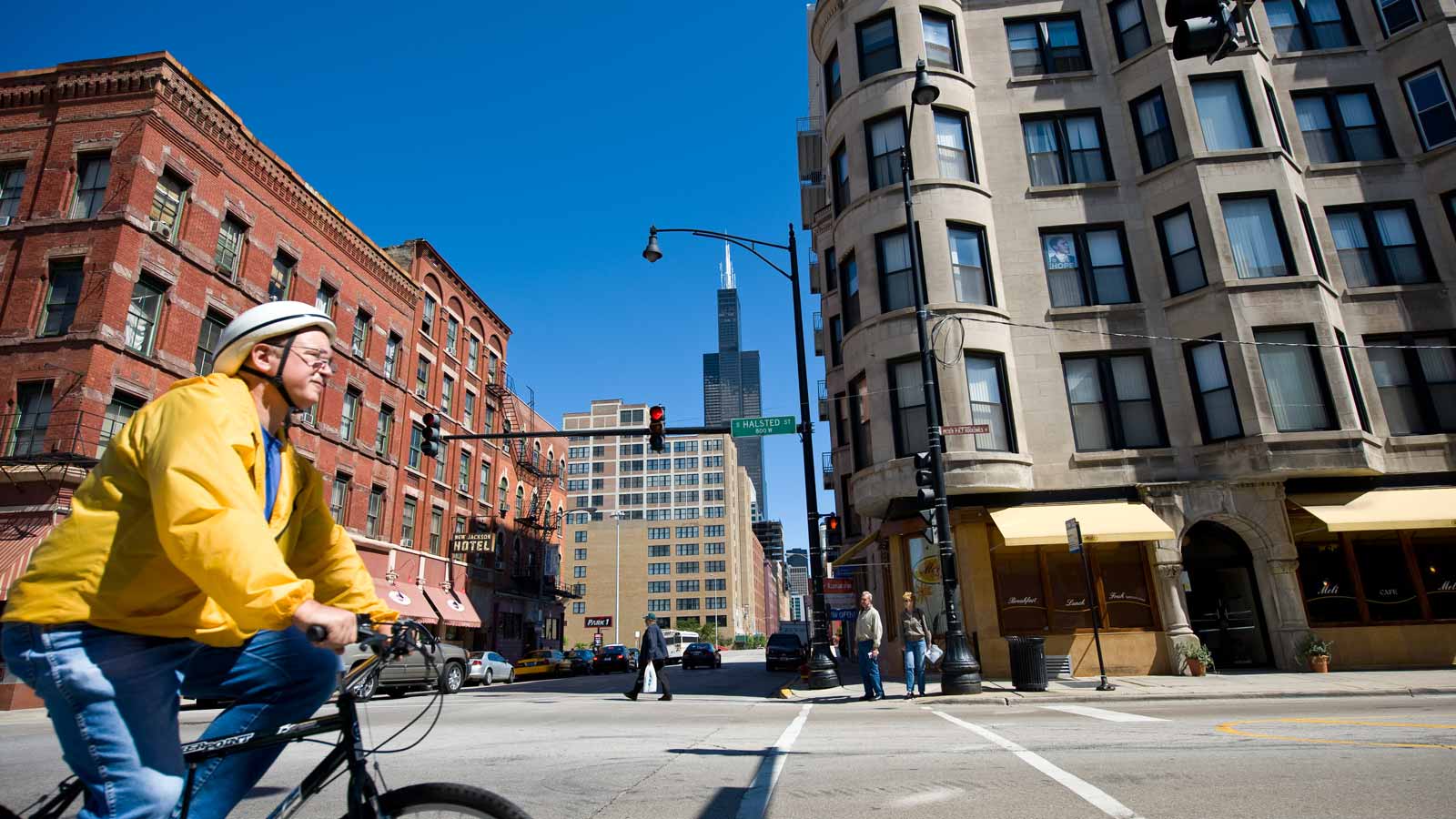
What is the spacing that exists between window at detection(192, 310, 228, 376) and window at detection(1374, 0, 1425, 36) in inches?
1339

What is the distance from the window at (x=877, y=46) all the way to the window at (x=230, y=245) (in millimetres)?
20430

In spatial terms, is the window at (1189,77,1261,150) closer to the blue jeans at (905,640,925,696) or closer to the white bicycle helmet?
the blue jeans at (905,640,925,696)

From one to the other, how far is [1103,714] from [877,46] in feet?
60.8

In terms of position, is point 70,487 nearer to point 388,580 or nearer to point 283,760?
point 388,580

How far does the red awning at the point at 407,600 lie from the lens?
29828 millimetres

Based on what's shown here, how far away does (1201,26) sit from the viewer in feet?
23.9

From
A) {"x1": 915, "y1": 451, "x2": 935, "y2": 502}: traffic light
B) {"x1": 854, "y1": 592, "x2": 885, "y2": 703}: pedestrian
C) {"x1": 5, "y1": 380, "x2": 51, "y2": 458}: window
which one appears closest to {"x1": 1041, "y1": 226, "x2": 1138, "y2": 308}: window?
{"x1": 915, "y1": 451, "x2": 935, "y2": 502}: traffic light

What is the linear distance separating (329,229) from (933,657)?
27.7m

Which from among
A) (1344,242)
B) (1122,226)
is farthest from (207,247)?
(1344,242)

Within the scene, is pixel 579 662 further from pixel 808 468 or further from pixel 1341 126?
pixel 1341 126

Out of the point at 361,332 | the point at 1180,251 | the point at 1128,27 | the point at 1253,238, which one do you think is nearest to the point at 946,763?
the point at 1180,251

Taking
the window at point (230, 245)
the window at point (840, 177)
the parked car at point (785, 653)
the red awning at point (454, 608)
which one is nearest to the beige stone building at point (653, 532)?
the red awning at point (454, 608)

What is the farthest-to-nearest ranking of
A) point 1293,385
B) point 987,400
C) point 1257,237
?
1. point 1257,237
2. point 987,400
3. point 1293,385

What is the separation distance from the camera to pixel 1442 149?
64.3 feet
